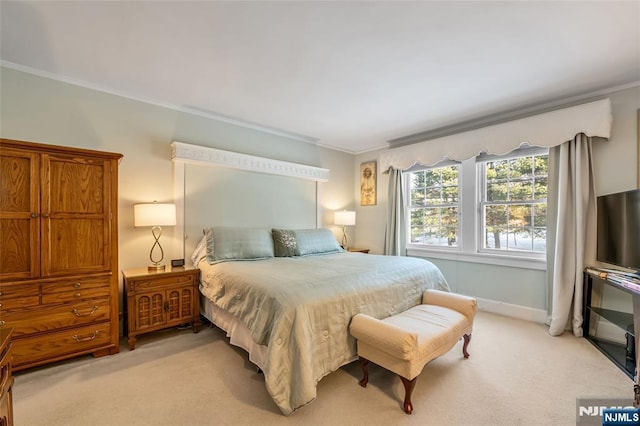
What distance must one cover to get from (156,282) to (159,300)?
0.18 meters

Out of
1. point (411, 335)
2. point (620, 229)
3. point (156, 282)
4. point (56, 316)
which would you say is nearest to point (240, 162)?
point (156, 282)

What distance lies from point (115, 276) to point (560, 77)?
14.6ft

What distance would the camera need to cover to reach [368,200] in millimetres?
5008

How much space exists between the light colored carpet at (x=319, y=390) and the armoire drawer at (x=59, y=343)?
126 mm

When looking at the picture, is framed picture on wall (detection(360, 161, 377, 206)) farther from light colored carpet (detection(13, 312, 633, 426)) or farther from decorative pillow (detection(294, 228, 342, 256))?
light colored carpet (detection(13, 312, 633, 426))

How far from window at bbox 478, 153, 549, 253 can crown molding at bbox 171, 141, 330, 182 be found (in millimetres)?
2442

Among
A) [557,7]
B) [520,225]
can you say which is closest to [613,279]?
[520,225]

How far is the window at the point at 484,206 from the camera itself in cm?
334

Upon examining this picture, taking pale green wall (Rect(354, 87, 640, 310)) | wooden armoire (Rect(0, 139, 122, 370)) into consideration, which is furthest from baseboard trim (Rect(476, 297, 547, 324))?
wooden armoire (Rect(0, 139, 122, 370))

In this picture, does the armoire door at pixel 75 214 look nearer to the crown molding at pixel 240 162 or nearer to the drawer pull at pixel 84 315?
the drawer pull at pixel 84 315

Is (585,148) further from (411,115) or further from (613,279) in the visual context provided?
(411,115)

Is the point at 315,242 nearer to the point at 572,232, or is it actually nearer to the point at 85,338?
the point at 85,338

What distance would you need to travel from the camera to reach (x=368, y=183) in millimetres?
5027

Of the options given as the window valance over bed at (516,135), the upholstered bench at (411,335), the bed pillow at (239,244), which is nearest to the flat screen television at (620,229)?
the window valance over bed at (516,135)
